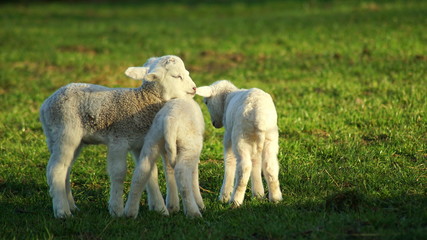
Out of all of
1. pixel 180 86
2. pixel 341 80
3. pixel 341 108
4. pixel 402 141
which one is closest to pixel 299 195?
pixel 180 86

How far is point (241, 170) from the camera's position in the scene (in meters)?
6.16

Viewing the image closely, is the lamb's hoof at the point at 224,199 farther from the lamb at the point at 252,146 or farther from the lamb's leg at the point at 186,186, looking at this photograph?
the lamb's leg at the point at 186,186

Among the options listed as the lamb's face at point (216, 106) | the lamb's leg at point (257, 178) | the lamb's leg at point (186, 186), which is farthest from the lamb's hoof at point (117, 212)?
the lamb's face at point (216, 106)

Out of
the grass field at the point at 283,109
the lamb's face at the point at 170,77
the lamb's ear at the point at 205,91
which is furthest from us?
the lamb's ear at the point at 205,91

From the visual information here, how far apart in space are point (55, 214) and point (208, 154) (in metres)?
2.82

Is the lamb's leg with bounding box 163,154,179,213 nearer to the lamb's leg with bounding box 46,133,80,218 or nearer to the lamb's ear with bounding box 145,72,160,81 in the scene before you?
the lamb's ear with bounding box 145,72,160,81

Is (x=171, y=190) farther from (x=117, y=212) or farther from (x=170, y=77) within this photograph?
(x=170, y=77)

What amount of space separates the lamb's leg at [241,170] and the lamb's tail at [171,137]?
764 millimetres

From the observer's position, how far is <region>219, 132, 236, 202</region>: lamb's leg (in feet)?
21.6

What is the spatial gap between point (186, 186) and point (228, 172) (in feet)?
3.26

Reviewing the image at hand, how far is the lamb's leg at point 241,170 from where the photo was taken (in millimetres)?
6152

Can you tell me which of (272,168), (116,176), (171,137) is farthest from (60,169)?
(272,168)

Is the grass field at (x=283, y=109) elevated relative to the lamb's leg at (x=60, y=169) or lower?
lower

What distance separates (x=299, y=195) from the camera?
257 inches
